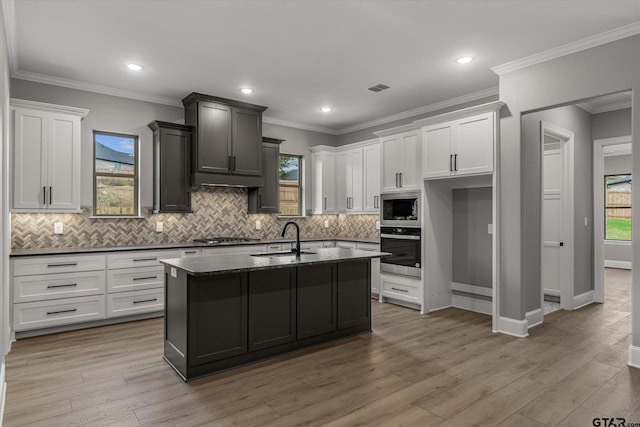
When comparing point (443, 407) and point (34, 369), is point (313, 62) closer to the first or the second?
point (443, 407)

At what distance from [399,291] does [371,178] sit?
6.43ft

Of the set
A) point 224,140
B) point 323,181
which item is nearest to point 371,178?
point 323,181

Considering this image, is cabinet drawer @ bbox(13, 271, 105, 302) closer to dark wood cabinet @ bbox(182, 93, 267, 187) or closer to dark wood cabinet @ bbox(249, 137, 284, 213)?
dark wood cabinet @ bbox(182, 93, 267, 187)

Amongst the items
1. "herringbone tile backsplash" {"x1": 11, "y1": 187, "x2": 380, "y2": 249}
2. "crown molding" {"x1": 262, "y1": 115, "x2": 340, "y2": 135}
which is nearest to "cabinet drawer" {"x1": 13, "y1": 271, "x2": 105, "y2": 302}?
"herringbone tile backsplash" {"x1": 11, "y1": 187, "x2": 380, "y2": 249}

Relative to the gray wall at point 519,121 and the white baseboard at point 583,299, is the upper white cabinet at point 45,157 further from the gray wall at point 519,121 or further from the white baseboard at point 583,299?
the white baseboard at point 583,299

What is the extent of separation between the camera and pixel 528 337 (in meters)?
4.07

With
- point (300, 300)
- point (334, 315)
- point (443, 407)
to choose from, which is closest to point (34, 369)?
point (300, 300)

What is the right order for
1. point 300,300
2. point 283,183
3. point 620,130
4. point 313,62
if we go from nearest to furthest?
point 300,300, point 313,62, point 620,130, point 283,183

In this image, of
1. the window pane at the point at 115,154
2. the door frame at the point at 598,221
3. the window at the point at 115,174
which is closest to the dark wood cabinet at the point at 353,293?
the window at the point at 115,174

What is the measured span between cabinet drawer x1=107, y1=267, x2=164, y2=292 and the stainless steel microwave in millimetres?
3156

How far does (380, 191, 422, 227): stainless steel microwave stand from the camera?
16.9 feet

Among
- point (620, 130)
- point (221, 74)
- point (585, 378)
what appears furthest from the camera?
point (620, 130)

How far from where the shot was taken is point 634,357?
3.27m

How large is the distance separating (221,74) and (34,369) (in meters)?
3.50
